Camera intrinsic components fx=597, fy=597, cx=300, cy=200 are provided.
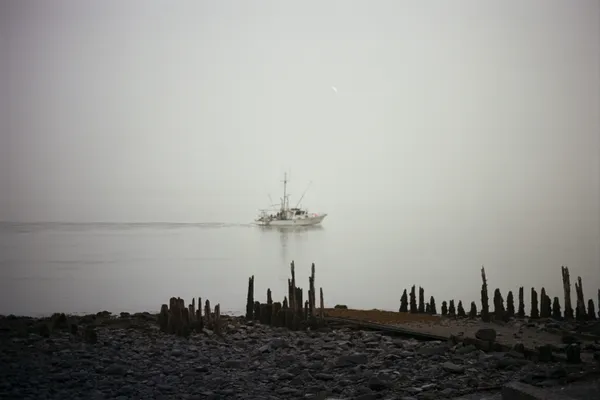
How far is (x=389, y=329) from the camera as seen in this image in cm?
1105

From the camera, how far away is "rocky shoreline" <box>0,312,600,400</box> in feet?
23.6

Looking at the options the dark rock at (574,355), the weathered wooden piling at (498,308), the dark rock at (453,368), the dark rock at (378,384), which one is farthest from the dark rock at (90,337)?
the weathered wooden piling at (498,308)

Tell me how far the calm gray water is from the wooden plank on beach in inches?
232

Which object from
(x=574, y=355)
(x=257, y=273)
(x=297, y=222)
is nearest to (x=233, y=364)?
(x=574, y=355)

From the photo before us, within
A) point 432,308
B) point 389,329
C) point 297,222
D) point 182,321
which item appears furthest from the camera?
point 297,222

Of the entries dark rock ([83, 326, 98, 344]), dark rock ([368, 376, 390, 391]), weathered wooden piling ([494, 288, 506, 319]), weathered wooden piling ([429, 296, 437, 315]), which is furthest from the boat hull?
dark rock ([368, 376, 390, 391])

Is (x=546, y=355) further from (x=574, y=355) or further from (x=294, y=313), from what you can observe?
(x=294, y=313)

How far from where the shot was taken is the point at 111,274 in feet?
87.7

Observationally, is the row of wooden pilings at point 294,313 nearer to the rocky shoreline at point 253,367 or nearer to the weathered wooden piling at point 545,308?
the rocky shoreline at point 253,367

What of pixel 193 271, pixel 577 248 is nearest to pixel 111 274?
pixel 193 271

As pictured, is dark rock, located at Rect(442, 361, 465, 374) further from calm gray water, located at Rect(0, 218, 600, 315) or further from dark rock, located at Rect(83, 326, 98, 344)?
calm gray water, located at Rect(0, 218, 600, 315)

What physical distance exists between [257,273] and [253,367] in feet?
63.8

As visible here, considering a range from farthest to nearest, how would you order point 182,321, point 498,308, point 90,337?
point 498,308 < point 182,321 < point 90,337

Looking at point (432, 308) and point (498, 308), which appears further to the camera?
point (432, 308)
